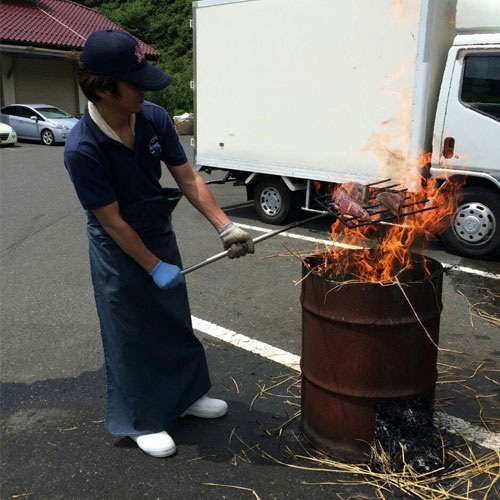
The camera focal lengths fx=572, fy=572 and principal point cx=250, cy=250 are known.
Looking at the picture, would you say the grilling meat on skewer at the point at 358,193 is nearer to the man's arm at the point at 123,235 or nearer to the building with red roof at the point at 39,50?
the man's arm at the point at 123,235

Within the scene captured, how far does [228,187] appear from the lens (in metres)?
11.4

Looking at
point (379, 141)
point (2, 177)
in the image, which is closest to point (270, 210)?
point (379, 141)

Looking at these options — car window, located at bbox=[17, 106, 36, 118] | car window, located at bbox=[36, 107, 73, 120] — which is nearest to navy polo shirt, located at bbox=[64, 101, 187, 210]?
car window, located at bbox=[36, 107, 73, 120]

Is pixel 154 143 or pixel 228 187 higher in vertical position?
pixel 154 143

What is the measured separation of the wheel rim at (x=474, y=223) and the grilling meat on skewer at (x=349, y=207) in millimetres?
3963

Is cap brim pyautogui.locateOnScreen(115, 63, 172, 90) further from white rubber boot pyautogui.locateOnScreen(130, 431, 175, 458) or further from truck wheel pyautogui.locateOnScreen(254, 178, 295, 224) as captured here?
truck wheel pyautogui.locateOnScreen(254, 178, 295, 224)

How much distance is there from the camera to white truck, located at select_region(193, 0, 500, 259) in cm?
599

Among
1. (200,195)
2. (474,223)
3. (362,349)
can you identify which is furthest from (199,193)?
(474,223)

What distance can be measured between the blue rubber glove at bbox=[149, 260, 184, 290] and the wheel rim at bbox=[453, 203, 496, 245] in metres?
4.49

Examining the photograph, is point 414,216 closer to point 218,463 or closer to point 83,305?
point 218,463

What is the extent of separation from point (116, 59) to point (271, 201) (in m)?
5.69

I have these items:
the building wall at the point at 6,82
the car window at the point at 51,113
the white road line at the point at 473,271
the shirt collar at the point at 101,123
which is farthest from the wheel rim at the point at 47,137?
the shirt collar at the point at 101,123

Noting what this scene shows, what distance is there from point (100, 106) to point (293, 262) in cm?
388

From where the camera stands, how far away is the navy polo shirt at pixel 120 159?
2.54 metres
